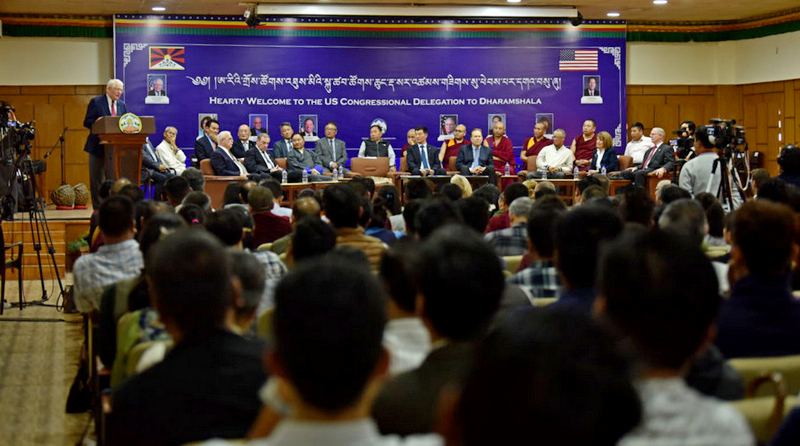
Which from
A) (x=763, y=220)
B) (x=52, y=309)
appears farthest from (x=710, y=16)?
(x=763, y=220)

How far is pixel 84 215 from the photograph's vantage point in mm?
10609

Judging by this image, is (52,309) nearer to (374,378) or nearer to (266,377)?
(266,377)

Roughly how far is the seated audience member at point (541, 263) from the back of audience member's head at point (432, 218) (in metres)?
0.44

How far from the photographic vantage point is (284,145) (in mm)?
13234

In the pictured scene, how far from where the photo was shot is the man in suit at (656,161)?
12117 mm

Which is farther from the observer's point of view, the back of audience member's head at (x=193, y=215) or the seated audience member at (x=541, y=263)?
the back of audience member's head at (x=193, y=215)

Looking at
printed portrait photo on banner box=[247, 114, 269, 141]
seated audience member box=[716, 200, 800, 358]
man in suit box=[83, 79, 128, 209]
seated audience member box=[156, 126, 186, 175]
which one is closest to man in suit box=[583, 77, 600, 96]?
printed portrait photo on banner box=[247, 114, 269, 141]

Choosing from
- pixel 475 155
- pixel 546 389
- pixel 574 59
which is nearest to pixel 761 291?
pixel 546 389

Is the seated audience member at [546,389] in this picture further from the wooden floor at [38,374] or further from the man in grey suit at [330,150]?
the man in grey suit at [330,150]

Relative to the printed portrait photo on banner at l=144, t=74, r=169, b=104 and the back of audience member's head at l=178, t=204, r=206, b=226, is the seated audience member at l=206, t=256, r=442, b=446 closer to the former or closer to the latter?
the back of audience member's head at l=178, t=204, r=206, b=226

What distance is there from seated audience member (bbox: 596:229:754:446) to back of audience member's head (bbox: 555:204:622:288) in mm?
973

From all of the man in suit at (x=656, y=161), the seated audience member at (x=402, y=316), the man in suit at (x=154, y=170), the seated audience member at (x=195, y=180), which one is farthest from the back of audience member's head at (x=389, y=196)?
the man in suit at (x=656, y=161)

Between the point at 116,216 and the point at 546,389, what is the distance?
11.0 ft

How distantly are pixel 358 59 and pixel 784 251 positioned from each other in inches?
482
